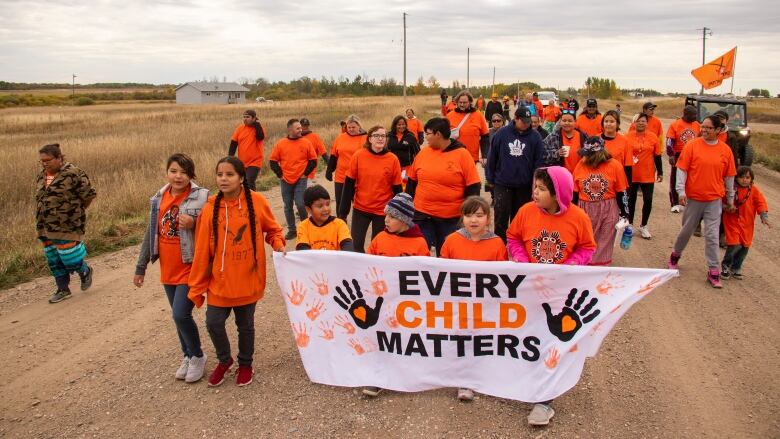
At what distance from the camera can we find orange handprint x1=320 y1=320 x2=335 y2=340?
447 centimetres

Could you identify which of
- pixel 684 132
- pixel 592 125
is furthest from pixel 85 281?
pixel 684 132

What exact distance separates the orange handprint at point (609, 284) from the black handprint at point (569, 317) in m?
0.08

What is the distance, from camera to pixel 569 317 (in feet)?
13.3

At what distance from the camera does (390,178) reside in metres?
6.45

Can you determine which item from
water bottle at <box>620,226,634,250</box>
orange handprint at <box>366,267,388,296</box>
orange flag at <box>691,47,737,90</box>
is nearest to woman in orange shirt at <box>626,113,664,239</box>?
water bottle at <box>620,226,634,250</box>

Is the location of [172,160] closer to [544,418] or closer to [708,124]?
[544,418]

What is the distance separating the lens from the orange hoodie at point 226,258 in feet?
14.0

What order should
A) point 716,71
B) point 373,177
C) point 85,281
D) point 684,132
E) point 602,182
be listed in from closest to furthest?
point 602,182, point 373,177, point 85,281, point 684,132, point 716,71

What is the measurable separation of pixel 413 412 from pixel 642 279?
1865mm

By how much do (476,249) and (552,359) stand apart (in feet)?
3.12

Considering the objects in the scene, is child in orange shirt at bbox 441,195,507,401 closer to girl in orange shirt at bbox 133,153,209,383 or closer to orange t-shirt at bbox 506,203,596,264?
orange t-shirt at bbox 506,203,596,264

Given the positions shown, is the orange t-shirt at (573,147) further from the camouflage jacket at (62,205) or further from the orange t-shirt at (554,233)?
the camouflage jacket at (62,205)

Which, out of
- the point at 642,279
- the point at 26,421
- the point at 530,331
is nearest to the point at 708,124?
the point at 642,279

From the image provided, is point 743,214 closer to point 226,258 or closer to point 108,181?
point 226,258
